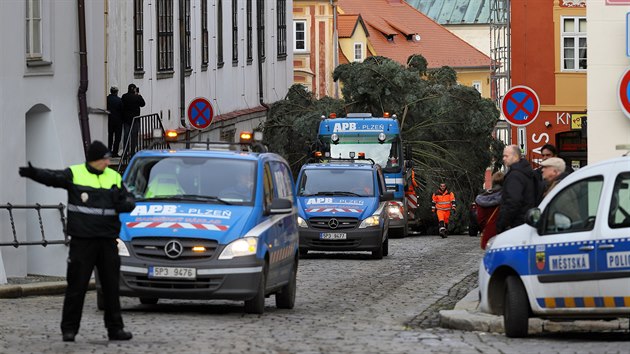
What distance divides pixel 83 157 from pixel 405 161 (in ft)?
54.8

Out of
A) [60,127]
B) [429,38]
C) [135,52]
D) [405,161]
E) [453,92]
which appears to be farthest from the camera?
[429,38]

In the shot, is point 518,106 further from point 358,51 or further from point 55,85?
point 358,51

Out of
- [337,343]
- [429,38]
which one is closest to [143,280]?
[337,343]

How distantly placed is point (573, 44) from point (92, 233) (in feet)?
144

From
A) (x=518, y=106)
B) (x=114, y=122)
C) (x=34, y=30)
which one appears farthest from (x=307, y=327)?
(x=114, y=122)

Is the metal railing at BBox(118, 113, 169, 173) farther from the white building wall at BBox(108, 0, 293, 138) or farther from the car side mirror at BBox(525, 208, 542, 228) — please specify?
the car side mirror at BBox(525, 208, 542, 228)

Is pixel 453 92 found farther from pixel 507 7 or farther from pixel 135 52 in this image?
pixel 135 52

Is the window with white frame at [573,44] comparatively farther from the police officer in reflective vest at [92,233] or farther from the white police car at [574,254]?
the police officer in reflective vest at [92,233]

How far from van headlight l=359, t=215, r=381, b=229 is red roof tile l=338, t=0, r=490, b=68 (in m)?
88.4

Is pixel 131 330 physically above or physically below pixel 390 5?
below

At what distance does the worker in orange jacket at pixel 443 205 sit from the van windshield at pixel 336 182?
1198 centimetres

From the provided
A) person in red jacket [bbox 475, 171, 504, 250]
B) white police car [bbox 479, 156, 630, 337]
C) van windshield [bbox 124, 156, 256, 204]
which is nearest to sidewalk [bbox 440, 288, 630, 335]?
white police car [bbox 479, 156, 630, 337]

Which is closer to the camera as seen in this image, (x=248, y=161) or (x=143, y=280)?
(x=143, y=280)

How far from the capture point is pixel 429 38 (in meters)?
125
